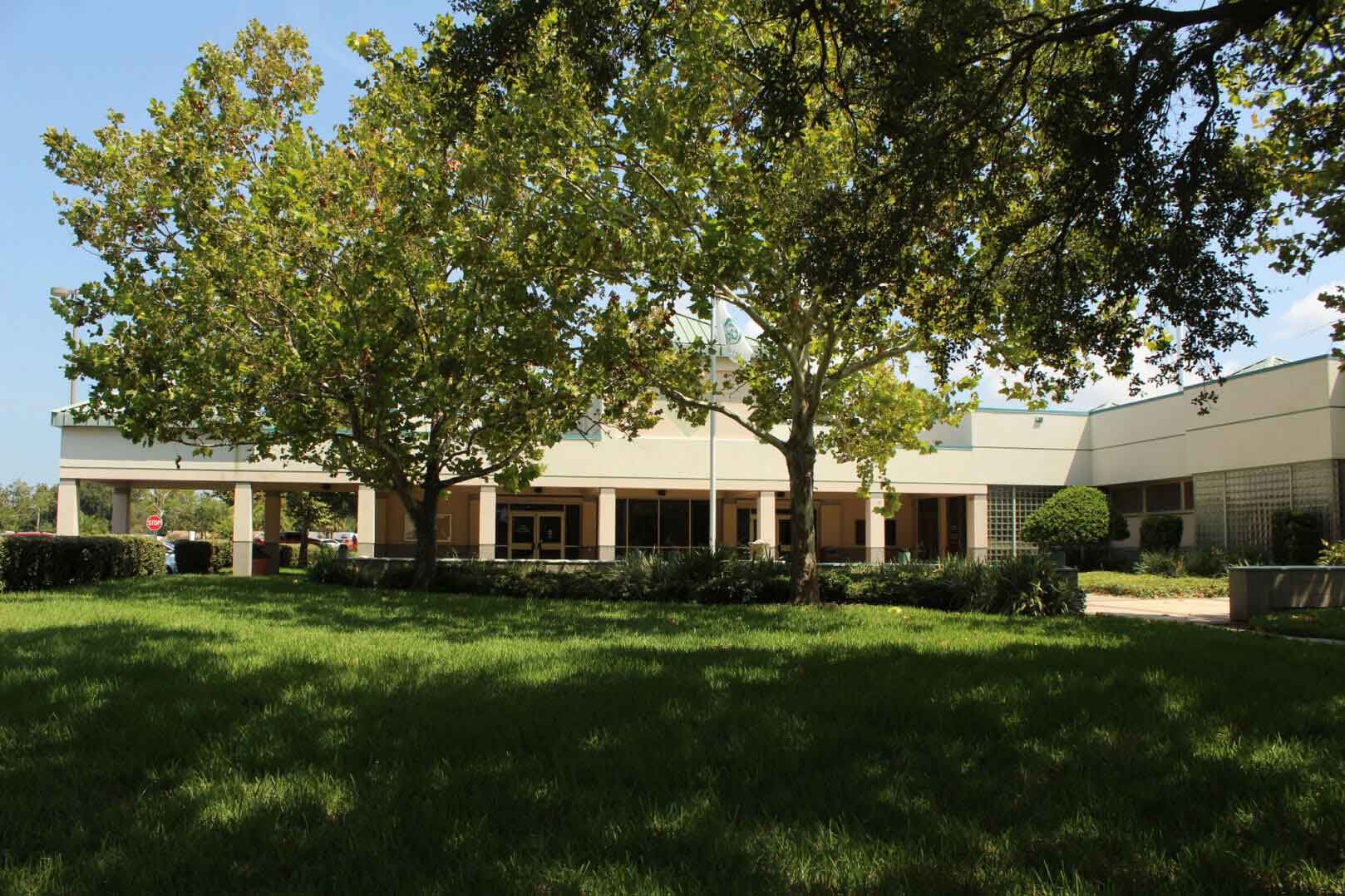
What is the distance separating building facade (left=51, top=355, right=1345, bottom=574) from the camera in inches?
1045

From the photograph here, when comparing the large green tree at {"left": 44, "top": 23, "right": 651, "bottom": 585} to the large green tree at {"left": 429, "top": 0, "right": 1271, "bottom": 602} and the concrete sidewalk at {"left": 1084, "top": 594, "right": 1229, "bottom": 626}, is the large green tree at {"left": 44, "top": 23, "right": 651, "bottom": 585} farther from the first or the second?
the concrete sidewalk at {"left": 1084, "top": 594, "right": 1229, "bottom": 626}

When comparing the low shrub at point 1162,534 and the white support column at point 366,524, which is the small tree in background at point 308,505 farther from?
the low shrub at point 1162,534

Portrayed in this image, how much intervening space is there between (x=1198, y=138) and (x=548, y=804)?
7351 millimetres

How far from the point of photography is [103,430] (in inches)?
1168

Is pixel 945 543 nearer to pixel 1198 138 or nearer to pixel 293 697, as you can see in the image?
pixel 1198 138

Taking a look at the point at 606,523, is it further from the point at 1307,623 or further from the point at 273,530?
the point at 1307,623

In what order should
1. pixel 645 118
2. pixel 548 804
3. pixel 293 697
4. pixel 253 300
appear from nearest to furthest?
pixel 548 804 → pixel 293 697 → pixel 645 118 → pixel 253 300

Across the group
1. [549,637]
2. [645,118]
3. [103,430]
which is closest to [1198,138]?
[645,118]

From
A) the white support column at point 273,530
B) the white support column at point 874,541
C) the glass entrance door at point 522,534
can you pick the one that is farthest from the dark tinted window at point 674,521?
the white support column at point 273,530

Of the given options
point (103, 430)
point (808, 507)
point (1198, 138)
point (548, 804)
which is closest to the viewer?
point (548, 804)

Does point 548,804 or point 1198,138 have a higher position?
point 1198,138

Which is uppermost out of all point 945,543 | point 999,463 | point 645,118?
point 645,118

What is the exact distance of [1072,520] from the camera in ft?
92.3

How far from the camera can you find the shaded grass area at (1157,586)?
838 inches
